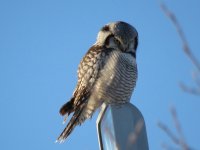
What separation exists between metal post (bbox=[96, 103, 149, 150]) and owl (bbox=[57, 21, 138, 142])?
2.55m

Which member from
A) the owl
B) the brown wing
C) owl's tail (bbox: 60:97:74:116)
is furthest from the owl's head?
owl's tail (bbox: 60:97:74:116)

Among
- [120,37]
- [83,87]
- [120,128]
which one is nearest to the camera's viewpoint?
[120,128]

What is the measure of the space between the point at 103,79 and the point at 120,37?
0.72 meters

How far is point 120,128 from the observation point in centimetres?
225

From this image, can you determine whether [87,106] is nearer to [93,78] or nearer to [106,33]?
[93,78]

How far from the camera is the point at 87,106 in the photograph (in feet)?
17.9

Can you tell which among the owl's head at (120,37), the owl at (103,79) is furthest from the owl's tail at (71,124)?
the owl's head at (120,37)

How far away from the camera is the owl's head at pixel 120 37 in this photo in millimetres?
5719

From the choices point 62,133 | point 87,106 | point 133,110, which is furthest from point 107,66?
point 133,110

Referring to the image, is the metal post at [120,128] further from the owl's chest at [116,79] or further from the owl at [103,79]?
the owl's chest at [116,79]

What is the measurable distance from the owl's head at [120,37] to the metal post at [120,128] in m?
3.24

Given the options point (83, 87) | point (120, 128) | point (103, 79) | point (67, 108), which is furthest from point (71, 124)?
point (120, 128)

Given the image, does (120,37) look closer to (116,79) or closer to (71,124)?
(116,79)

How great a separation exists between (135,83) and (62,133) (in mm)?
1056
